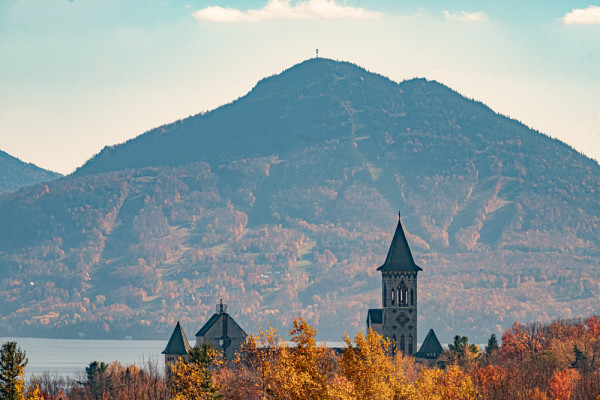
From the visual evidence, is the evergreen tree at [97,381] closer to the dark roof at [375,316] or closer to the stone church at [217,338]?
the stone church at [217,338]

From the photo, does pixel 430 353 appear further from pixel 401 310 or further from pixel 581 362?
pixel 581 362

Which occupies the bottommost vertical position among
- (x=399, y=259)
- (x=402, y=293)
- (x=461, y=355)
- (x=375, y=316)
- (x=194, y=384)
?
(x=194, y=384)

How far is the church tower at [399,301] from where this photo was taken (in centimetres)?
16062

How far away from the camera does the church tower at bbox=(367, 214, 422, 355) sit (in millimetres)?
160625

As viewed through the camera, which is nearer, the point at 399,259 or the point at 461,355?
the point at 461,355

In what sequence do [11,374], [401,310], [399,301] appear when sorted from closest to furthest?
[11,374]
[401,310]
[399,301]

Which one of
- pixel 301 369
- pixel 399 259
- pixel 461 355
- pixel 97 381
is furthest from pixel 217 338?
pixel 301 369

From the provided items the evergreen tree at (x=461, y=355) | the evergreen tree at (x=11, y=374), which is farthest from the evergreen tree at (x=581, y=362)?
the evergreen tree at (x=11, y=374)

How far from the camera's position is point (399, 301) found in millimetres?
162625

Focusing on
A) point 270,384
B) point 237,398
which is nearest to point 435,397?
point 270,384

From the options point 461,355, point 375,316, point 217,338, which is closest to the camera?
point 461,355

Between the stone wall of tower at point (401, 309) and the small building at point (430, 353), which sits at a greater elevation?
the stone wall of tower at point (401, 309)

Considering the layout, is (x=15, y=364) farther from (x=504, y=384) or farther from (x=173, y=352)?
(x=173, y=352)

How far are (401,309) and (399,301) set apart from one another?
133cm
